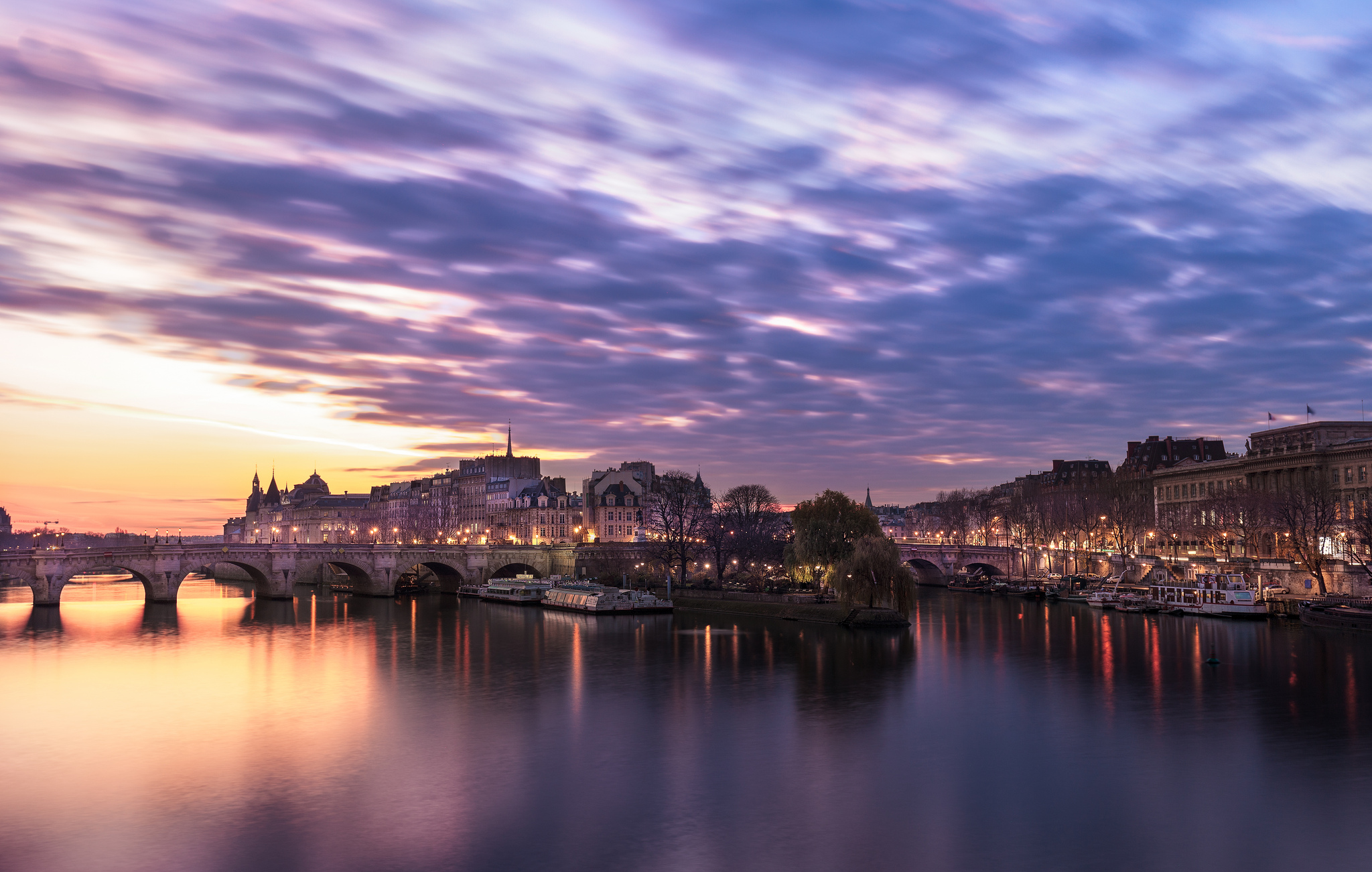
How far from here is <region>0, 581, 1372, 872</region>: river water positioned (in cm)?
3338

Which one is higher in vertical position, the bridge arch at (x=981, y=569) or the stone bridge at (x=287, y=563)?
the stone bridge at (x=287, y=563)

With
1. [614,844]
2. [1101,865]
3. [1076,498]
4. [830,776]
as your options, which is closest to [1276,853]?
[1101,865]

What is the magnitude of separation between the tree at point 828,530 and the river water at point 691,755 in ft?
74.6

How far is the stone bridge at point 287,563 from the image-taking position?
11312 cm

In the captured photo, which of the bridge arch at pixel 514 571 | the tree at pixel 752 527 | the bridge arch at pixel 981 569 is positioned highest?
the tree at pixel 752 527

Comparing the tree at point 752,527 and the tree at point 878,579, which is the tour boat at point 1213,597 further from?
the tree at point 752,527

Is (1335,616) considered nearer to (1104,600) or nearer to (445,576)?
(1104,600)

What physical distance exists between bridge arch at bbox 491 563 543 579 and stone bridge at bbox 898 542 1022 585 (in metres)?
57.0

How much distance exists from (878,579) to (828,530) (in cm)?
1614

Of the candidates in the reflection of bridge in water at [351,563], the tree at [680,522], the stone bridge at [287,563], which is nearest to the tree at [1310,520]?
the reflection of bridge in water at [351,563]

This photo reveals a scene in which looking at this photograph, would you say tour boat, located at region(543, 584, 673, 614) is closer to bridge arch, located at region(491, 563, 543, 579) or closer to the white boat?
bridge arch, located at region(491, 563, 543, 579)

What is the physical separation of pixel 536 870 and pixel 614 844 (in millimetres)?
3105

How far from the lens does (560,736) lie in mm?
49094

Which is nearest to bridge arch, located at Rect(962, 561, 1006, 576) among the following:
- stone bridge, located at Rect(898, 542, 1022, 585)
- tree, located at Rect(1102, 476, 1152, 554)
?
stone bridge, located at Rect(898, 542, 1022, 585)
